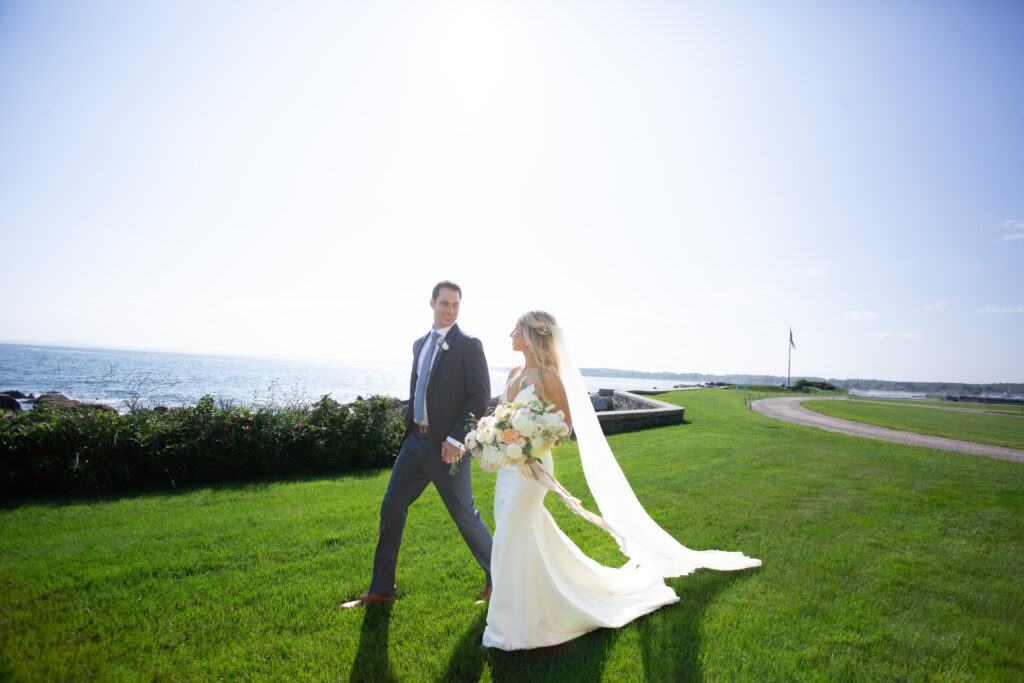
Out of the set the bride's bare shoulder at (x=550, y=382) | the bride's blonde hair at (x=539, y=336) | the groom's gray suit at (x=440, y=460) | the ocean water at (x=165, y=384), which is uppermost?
the bride's blonde hair at (x=539, y=336)

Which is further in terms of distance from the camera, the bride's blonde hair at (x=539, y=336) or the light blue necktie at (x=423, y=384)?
the light blue necktie at (x=423, y=384)

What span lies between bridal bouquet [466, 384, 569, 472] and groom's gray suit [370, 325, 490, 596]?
0.59 meters

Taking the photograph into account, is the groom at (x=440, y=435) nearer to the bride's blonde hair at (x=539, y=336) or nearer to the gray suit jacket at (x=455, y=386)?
the gray suit jacket at (x=455, y=386)

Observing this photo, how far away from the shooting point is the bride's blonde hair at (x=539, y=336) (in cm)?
408

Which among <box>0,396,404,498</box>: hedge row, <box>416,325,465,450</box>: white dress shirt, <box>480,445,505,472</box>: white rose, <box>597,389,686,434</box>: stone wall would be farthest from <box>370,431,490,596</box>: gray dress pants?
<box>597,389,686,434</box>: stone wall

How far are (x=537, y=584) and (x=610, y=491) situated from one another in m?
1.21

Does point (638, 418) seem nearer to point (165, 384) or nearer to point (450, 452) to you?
point (450, 452)

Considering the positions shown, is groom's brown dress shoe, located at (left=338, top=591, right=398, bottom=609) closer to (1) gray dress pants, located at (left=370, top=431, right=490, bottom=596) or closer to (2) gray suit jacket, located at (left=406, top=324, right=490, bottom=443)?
(1) gray dress pants, located at (left=370, top=431, right=490, bottom=596)

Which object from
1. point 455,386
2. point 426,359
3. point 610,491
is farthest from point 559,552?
point 426,359

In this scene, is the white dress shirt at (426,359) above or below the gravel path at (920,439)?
above

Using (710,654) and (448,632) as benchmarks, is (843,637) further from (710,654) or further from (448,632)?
(448,632)

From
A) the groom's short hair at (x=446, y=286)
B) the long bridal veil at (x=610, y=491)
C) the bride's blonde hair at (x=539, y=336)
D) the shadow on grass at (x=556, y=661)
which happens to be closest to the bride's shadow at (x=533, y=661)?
the shadow on grass at (x=556, y=661)

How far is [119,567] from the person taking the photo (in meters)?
4.34

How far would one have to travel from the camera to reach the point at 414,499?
13.4ft
